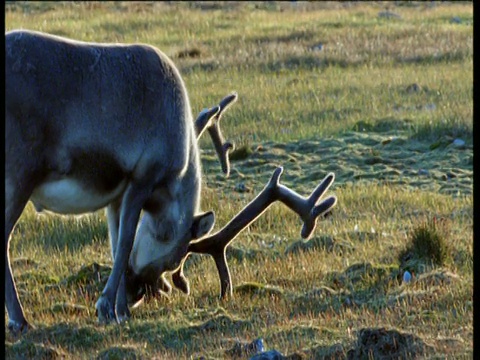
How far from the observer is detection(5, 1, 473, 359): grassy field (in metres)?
8.84

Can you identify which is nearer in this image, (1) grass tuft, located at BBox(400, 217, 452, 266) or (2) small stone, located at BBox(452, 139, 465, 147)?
(1) grass tuft, located at BBox(400, 217, 452, 266)

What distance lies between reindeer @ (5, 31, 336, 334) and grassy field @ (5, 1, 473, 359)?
42cm

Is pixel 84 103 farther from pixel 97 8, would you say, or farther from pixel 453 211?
pixel 97 8

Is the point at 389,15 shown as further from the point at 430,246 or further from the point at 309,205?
the point at 309,205

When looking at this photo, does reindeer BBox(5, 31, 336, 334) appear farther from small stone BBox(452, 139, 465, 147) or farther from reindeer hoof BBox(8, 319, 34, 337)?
small stone BBox(452, 139, 465, 147)

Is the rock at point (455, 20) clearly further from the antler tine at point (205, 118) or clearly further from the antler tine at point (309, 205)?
the antler tine at point (309, 205)

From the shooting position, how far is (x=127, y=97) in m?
9.37

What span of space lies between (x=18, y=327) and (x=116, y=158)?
1420 millimetres

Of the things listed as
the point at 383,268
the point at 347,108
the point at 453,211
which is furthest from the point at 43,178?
the point at 347,108

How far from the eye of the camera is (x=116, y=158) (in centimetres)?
923

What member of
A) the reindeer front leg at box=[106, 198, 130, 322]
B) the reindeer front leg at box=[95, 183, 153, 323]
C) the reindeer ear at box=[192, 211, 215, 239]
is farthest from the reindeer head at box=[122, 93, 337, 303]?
the reindeer front leg at box=[95, 183, 153, 323]

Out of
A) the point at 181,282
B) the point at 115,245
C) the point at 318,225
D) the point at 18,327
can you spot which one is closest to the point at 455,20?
the point at 318,225

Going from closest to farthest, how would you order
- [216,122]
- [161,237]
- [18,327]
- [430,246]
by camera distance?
[18,327] < [161,237] < [216,122] < [430,246]

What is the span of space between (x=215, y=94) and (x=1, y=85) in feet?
44.7
